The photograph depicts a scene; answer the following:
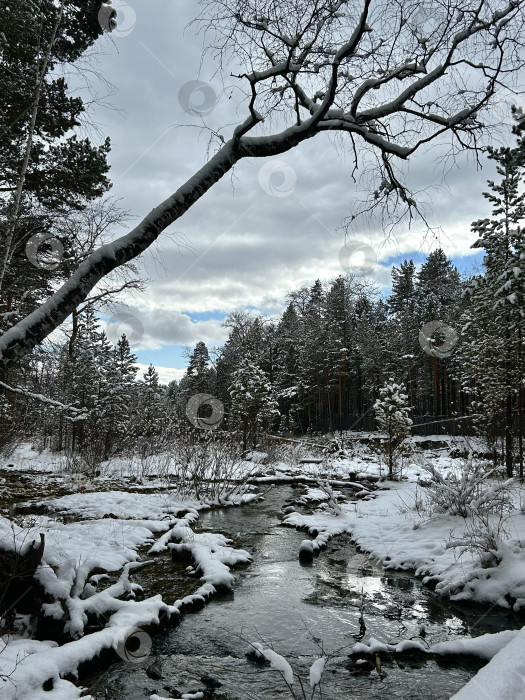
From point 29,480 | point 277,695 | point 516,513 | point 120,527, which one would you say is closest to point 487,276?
point 516,513

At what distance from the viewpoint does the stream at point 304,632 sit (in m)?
3.39

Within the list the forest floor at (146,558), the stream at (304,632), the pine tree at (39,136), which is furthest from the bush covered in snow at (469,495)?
the pine tree at (39,136)

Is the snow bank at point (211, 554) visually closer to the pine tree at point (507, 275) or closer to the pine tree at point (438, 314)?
the pine tree at point (507, 275)

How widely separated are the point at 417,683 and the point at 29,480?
12.8 metres

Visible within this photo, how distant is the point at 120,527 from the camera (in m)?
A: 7.63

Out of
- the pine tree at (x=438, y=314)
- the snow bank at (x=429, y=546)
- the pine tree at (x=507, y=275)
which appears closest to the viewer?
the snow bank at (x=429, y=546)

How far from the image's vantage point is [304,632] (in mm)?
4348

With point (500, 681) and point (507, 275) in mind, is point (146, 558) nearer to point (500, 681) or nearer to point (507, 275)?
point (500, 681)

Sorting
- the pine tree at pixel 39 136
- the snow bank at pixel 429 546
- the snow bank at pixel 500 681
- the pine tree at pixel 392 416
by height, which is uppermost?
the pine tree at pixel 39 136

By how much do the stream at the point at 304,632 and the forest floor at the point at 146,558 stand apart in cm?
23

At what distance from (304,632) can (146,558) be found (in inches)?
123

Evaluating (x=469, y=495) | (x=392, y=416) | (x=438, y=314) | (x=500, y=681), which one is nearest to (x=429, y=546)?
(x=469, y=495)

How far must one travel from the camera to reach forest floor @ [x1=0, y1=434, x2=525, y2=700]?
10.9 feet

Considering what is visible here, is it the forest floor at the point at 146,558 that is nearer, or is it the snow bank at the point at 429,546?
the forest floor at the point at 146,558
